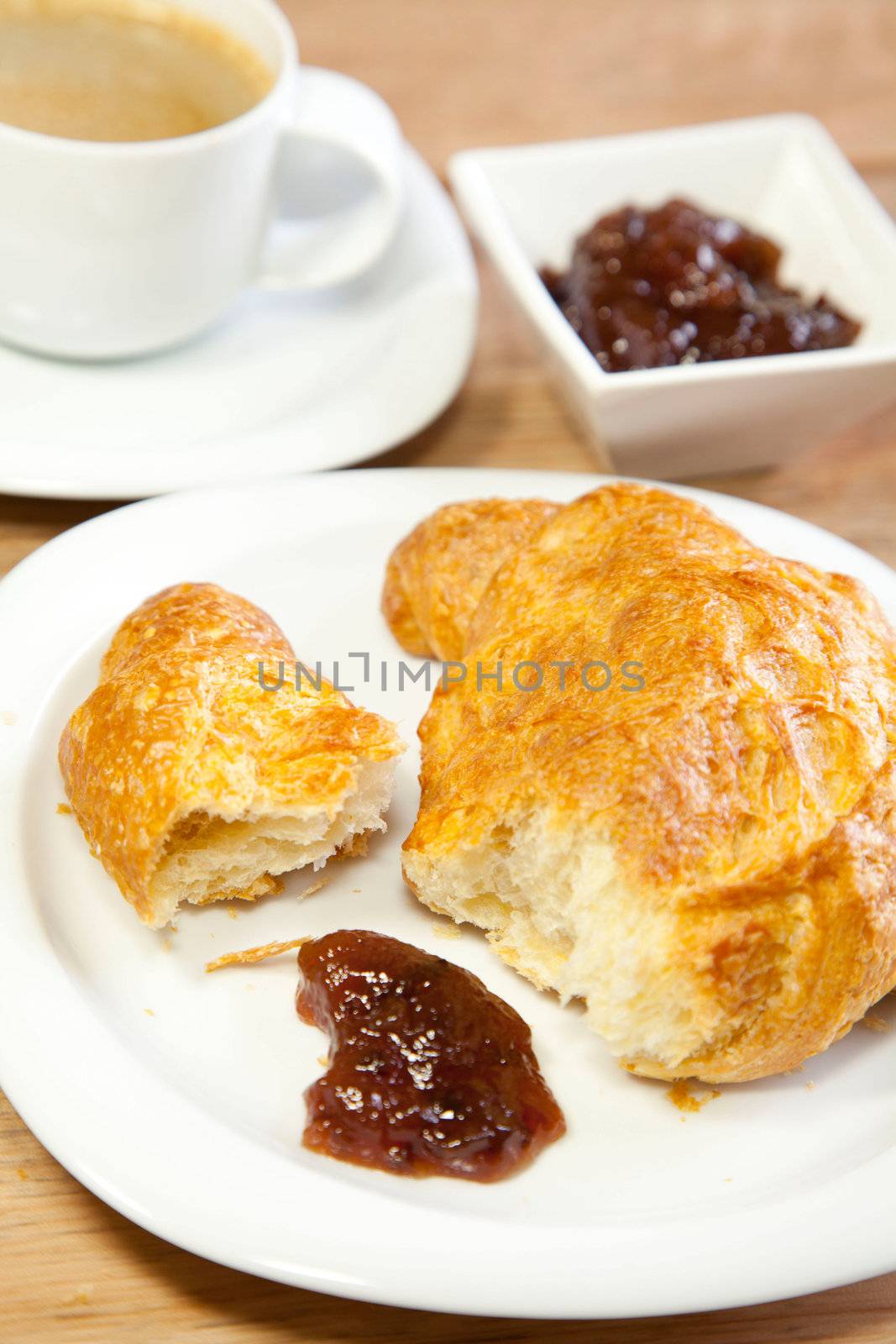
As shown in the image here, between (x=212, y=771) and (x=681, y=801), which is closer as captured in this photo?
(x=681, y=801)

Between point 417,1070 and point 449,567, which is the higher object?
point 449,567

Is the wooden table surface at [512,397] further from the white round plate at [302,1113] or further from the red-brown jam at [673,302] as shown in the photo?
the red-brown jam at [673,302]

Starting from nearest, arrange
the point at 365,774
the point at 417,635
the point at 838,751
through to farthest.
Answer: the point at 838,751 < the point at 365,774 < the point at 417,635

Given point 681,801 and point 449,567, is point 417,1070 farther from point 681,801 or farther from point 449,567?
point 449,567

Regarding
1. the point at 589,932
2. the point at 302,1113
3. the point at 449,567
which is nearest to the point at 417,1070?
the point at 302,1113

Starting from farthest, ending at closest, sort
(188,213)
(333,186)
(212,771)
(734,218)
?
(734,218) < (333,186) < (188,213) < (212,771)

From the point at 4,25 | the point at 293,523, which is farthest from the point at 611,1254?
the point at 4,25

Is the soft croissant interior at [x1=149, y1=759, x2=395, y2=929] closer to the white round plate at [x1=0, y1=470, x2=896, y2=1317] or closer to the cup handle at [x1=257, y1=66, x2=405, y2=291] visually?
the white round plate at [x1=0, y1=470, x2=896, y2=1317]

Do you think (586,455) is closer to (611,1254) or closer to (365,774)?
(365,774)
